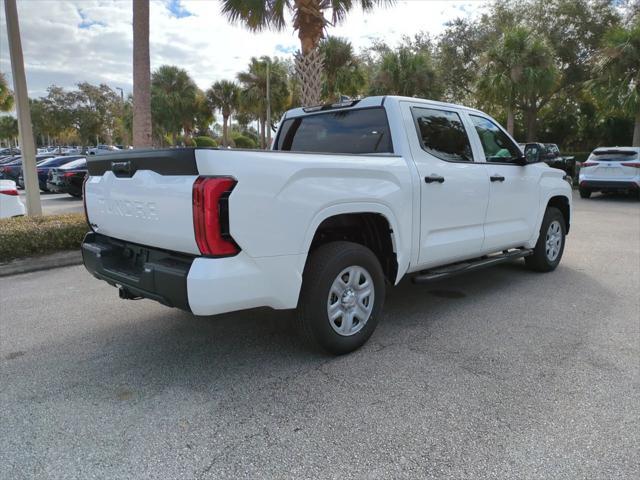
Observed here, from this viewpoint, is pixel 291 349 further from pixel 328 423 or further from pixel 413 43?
pixel 413 43

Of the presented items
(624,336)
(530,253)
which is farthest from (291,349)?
(530,253)

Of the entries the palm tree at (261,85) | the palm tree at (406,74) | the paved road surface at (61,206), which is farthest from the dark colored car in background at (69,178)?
the palm tree at (261,85)

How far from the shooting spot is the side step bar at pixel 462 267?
4027mm

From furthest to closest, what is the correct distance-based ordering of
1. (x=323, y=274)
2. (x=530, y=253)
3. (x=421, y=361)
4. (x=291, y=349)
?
(x=530, y=253) < (x=291, y=349) < (x=421, y=361) < (x=323, y=274)

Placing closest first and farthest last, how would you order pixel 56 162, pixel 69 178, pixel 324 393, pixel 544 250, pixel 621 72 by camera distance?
pixel 324 393
pixel 544 250
pixel 69 178
pixel 56 162
pixel 621 72

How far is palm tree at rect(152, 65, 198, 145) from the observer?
1502 inches

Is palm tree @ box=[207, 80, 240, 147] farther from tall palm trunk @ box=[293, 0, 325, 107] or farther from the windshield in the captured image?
tall palm trunk @ box=[293, 0, 325, 107]

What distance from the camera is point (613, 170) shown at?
14.2m

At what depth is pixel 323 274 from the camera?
10.4 ft

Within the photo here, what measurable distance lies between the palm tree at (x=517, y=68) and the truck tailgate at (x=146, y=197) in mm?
20619

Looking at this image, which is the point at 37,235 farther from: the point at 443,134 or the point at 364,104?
the point at 443,134

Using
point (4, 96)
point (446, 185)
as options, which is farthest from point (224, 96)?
point (446, 185)

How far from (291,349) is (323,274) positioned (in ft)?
2.66

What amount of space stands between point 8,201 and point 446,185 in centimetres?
698
